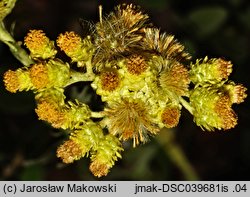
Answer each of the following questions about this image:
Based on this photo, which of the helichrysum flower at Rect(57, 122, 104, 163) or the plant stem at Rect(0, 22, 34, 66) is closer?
the helichrysum flower at Rect(57, 122, 104, 163)

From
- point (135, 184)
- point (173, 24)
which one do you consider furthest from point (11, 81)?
point (173, 24)

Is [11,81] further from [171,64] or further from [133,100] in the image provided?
[171,64]

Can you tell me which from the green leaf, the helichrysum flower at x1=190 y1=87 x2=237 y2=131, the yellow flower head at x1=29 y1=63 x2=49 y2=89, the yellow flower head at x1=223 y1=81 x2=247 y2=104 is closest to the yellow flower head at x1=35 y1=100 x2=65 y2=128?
the yellow flower head at x1=29 y1=63 x2=49 y2=89

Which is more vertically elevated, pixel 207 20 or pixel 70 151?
pixel 207 20

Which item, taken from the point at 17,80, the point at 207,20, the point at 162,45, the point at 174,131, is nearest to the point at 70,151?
the point at 17,80

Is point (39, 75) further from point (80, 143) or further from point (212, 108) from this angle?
point (212, 108)

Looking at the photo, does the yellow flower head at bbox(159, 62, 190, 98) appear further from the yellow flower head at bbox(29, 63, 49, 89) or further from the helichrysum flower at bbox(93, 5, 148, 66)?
the yellow flower head at bbox(29, 63, 49, 89)
